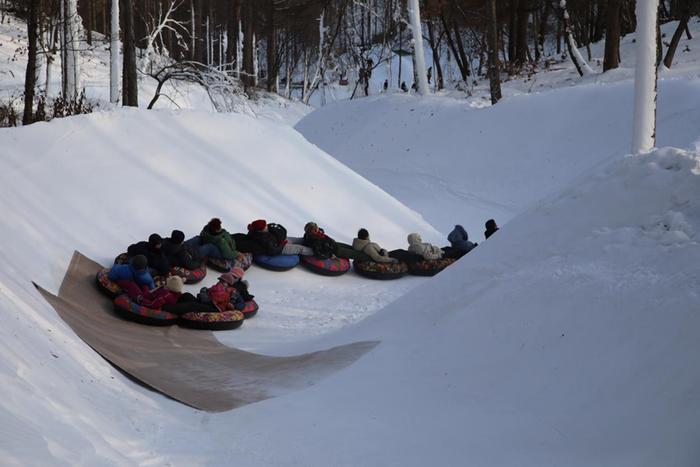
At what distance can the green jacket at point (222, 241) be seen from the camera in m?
11.5

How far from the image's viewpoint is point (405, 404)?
568 cm

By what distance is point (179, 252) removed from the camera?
1088cm

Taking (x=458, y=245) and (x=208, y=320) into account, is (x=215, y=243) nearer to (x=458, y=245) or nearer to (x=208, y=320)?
(x=208, y=320)

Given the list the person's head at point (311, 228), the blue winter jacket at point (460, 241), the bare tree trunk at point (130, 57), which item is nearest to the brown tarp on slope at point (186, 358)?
the person's head at point (311, 228)

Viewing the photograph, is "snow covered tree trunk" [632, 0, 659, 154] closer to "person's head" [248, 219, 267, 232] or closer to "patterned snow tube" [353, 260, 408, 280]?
"patterned snow tube" [353, 260, 408, 280]

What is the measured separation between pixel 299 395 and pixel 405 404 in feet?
3.20

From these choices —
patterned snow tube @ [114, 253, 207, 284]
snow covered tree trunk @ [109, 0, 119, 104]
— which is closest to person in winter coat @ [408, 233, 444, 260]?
patterned snow tube @ [114, 253, 207, 284]

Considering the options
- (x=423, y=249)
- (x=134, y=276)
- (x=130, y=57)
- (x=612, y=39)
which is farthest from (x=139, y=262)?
(x=612, y=39)

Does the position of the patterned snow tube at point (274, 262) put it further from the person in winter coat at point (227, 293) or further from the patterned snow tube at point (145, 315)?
the patterned snow tube at point (145, 315)

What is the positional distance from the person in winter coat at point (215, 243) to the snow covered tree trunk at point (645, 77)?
5.62m

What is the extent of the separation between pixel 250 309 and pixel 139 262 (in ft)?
4.61

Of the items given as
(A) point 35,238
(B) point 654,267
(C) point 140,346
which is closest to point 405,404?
(B) point 654,267

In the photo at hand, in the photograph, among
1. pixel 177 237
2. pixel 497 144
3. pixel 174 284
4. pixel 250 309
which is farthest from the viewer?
pixel 497 144

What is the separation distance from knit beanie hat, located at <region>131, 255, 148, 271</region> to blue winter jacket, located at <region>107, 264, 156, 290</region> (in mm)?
48
